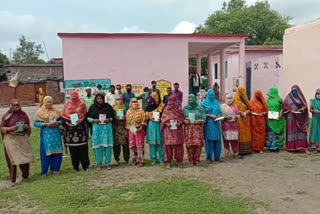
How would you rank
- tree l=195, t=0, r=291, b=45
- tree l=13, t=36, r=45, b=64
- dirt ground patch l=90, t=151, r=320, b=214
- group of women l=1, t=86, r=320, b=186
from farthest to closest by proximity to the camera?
tree l=13, t=36, r=45, b=64, tree l=195, t=0, r=291, b=45, group of women l=1, t=86, r=320, b=186, dirt ground patch l=90, t=151, r=320, b=214

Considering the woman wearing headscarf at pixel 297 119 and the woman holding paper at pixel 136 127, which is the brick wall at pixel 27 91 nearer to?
the woman holding paper at pixel 136 127

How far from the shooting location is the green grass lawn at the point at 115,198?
4402 mm

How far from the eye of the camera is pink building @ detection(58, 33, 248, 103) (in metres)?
12.6

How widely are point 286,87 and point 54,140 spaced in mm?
9898

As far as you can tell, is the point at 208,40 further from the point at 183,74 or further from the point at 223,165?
the point at 223,165

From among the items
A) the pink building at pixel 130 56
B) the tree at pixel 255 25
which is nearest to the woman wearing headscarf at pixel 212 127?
the pink building at pixel 130 56

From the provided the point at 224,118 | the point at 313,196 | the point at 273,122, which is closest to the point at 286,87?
the point at 273,122

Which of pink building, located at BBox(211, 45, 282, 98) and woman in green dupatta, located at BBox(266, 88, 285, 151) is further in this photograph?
pink building, located at BBox(211, 45, 282, 98)

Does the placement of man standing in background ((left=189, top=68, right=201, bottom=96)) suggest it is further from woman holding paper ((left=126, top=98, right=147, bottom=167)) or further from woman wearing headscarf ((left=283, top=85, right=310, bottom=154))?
woman holding paper ((left=126, top=98, right=147, bottom=167))

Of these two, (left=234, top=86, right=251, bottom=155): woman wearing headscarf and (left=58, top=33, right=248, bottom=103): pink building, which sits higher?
(left=58, top=33, right=248, bottom=103): pink building

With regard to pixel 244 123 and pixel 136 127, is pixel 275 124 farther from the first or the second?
pixel 136 127

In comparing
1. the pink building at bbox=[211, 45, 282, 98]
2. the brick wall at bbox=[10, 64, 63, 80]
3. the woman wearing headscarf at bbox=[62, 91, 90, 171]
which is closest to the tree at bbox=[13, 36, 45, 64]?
the brick wall at bbox=[10, 64, 63, 80]

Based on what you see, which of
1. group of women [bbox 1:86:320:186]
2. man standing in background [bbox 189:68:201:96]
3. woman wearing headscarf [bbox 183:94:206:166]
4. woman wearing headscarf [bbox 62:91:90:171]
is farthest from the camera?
man standing in background [bbox 189:68:201:96]

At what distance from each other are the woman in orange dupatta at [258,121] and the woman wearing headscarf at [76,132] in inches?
139
